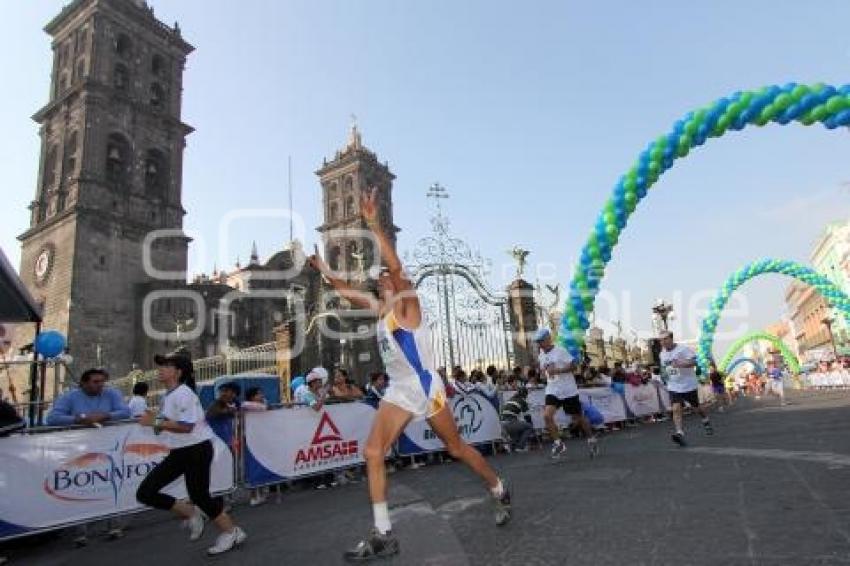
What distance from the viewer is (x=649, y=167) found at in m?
14.5

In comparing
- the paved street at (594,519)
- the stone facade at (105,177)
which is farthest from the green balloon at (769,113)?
the stone facade at (105,177)

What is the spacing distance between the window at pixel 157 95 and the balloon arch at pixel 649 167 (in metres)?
33.7

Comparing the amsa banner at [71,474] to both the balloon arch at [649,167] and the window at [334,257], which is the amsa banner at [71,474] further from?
the window at [334,257]

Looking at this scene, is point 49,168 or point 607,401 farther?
point 49,168

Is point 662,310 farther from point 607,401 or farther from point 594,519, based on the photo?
point 594,519

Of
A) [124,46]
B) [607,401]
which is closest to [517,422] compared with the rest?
[607,401]

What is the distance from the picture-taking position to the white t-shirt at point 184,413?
471cm

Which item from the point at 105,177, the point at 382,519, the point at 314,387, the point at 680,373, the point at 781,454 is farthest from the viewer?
the point at 105,177

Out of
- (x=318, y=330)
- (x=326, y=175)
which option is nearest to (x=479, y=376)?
(x=318, y=330)

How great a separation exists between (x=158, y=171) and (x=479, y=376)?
3149 cm

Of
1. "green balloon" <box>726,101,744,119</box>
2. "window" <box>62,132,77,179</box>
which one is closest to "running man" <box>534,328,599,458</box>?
"green balloon" <box>726,101,744,119</box>

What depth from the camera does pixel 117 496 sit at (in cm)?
650

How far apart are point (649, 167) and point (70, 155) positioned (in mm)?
33648

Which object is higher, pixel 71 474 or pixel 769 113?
pixel 769 113
